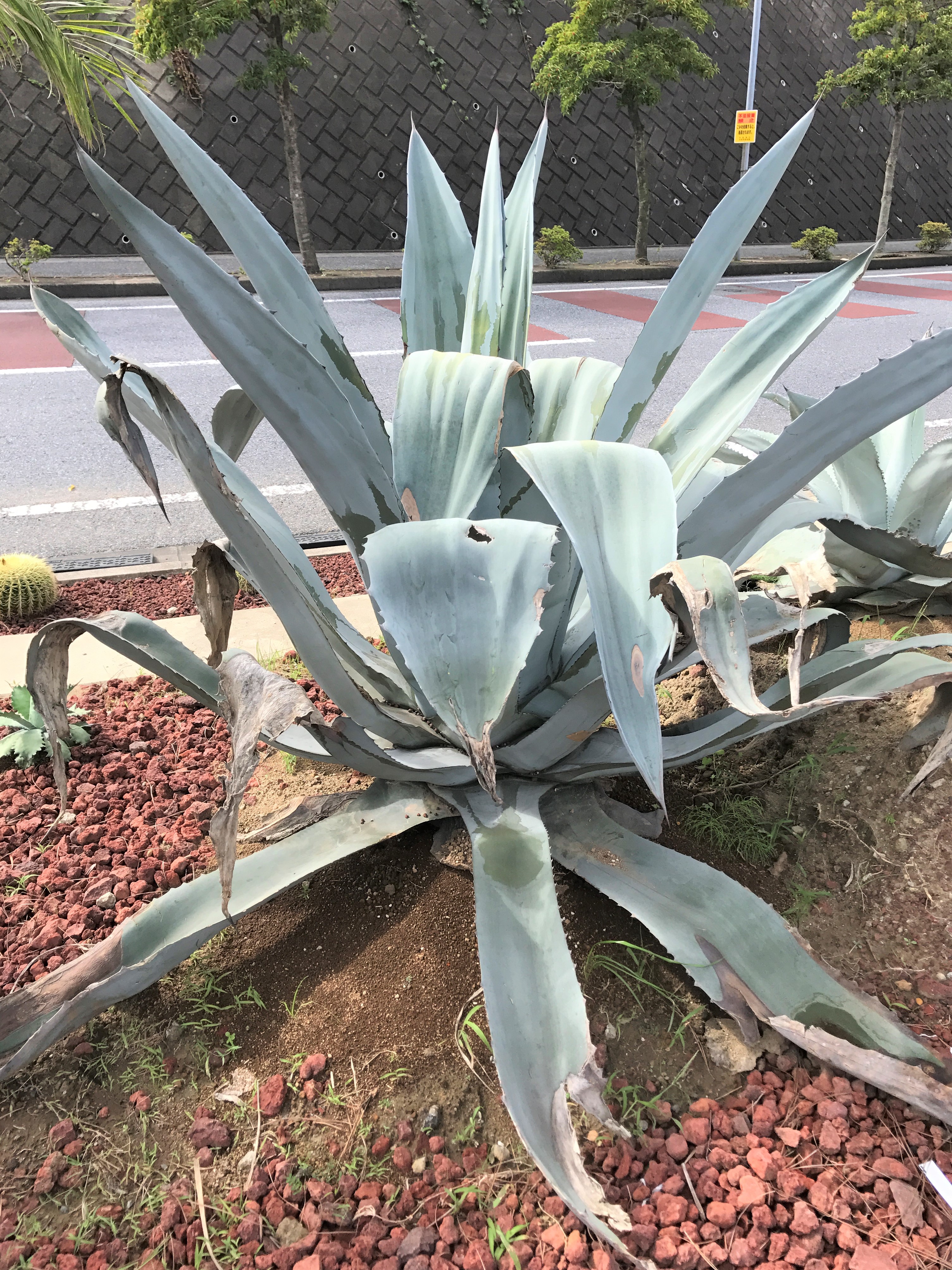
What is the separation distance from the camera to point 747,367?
56.2 inches

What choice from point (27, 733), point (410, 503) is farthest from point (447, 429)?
point (27, 733)

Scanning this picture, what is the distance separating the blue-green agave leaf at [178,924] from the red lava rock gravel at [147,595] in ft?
4.33

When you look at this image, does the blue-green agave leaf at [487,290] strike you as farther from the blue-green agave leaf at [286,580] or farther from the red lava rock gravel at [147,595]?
the red lava rock gravel at [147,595]

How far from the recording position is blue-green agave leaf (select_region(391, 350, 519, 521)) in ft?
3.64

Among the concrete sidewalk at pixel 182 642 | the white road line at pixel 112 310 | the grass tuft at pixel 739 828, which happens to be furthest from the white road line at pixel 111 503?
the white road line at pixel 112 310

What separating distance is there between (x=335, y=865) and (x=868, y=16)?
1764 cm

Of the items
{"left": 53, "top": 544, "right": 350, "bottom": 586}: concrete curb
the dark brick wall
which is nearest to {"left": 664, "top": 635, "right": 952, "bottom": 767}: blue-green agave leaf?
{"left": 53, "top": 544, "right": 350, "bottom": 586}: concrete curb

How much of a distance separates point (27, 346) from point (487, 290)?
24.0 ft

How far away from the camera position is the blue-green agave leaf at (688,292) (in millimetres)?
1396

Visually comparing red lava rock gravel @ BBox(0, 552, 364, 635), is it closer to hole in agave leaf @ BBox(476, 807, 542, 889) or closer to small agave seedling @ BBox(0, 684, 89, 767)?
small agave seedling @ BBox(0, 684, 89, 767)

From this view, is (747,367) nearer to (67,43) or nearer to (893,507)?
(893,507)

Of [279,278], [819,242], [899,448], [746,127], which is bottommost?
[899,448]

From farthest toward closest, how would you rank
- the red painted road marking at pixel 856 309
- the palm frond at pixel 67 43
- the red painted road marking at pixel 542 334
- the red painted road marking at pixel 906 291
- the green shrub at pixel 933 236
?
the green shrub at pixel 933 236 → the red painted road marking at pixel 906 291 → the red painted road marking at pixel 856 309 → the red painted road marking at pixel 542 334 → the palm frond at pixel 67 43

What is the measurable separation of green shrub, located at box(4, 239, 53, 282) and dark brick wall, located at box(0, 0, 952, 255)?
1269 millimetres
